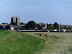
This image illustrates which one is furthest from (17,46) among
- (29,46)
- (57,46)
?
(57,46)

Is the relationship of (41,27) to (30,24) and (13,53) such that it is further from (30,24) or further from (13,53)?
(13,53)

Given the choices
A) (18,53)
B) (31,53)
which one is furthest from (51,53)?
(18,53)

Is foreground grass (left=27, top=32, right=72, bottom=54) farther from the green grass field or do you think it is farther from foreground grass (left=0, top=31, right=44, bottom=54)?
foreground grass (left=0, top=31, right=44, bottom=54)

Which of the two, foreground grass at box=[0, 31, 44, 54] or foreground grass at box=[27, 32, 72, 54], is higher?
foreground grass at box=[0, 31, 44, 54]

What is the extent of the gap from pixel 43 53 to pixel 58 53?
4.79ft

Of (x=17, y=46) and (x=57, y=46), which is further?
(x=57, y=46)

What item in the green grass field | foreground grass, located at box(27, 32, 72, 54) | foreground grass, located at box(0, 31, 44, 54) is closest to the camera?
foreground grass, located at box(0, 31, 44, 54)

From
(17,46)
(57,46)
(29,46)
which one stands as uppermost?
(17,46)

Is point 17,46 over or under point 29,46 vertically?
over

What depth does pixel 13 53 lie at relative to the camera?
1997cm

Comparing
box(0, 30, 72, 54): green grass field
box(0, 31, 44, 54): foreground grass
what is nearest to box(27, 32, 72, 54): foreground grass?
box(0, 30, 72, 54): green grass field

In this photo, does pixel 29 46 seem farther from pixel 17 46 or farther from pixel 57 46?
pixel 57 46

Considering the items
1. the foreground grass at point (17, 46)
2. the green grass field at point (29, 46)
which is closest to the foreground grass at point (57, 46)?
the green grass field at point (29, 46)

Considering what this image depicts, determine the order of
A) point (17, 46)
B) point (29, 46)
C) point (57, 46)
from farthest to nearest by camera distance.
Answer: point (57, 46) → point (29, 46) → point (17, 46)
